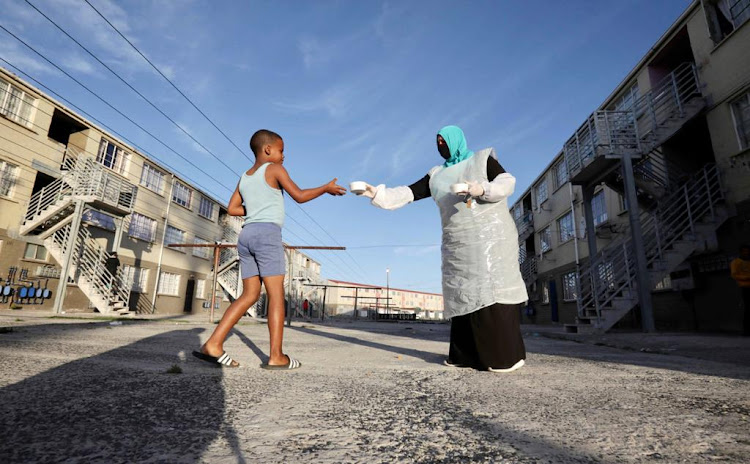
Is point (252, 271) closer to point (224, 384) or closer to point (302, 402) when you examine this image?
point (224, 384)

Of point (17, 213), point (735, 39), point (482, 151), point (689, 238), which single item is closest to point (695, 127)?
point (735, 39)

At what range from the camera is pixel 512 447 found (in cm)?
102

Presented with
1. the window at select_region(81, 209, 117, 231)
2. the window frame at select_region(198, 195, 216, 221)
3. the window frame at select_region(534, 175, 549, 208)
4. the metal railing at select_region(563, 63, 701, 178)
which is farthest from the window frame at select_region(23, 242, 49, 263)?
the window frame at select_region(534, 175, 549, 208)

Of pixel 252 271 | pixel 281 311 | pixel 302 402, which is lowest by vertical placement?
→ pixel 302 402

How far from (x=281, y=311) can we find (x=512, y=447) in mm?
1899

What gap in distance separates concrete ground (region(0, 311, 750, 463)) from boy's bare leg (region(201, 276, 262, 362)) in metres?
0.19

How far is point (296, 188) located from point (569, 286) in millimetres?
18279

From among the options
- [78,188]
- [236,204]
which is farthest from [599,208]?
[78,188]

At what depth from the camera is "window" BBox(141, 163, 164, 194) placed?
66.7 feet

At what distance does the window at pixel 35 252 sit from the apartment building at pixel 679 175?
1795 centimetres

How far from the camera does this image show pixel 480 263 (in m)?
2.84

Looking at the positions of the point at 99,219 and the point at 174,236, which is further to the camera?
the point at 174,236

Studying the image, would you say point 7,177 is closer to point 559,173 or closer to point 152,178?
point 152,178

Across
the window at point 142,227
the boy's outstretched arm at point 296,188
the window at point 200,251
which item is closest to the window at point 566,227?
the boy's outstretched arm at point 296,188
